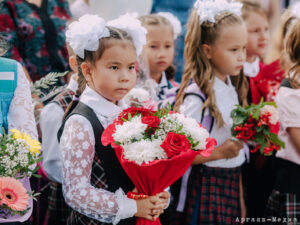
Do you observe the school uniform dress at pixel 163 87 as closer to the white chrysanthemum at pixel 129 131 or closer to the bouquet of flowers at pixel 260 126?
the bouquet of flowers at pixel 260 126

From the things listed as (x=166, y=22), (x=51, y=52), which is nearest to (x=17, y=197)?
(x=51, y=52)

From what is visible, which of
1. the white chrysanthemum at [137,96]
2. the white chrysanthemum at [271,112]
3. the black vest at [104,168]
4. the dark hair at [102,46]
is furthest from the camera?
the white chrysanthemum at [137,96]

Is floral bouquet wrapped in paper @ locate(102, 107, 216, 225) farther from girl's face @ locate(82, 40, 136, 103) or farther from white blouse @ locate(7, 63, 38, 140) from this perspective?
white blouse @ locate(7, 63, 38, 140)

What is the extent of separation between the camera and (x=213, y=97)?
9.87ft

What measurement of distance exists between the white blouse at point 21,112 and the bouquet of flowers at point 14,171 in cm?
34

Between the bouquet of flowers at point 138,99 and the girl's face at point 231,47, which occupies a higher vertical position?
the girl's face at point 231,47

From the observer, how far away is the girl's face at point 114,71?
7.64 ft

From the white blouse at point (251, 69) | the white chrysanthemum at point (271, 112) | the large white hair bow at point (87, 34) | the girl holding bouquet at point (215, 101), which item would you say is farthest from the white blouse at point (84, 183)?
the white blouse at point (251, 69)

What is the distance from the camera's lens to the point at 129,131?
1.94 meters

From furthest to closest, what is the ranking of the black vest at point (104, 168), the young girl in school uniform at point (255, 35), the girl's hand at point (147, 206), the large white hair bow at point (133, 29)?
the young girl in school uniform at point (255, 35) → the large white hair bow at point (133, 29) → the black vest at point (104, 168) → the girl's hand at point (147, 206)

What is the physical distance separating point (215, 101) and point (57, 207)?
1.43 metres

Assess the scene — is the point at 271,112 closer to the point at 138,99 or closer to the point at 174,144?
the point at 138,99

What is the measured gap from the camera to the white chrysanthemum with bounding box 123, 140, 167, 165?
6.12 feet

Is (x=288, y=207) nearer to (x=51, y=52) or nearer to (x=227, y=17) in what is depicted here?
(x=227, y=17)
